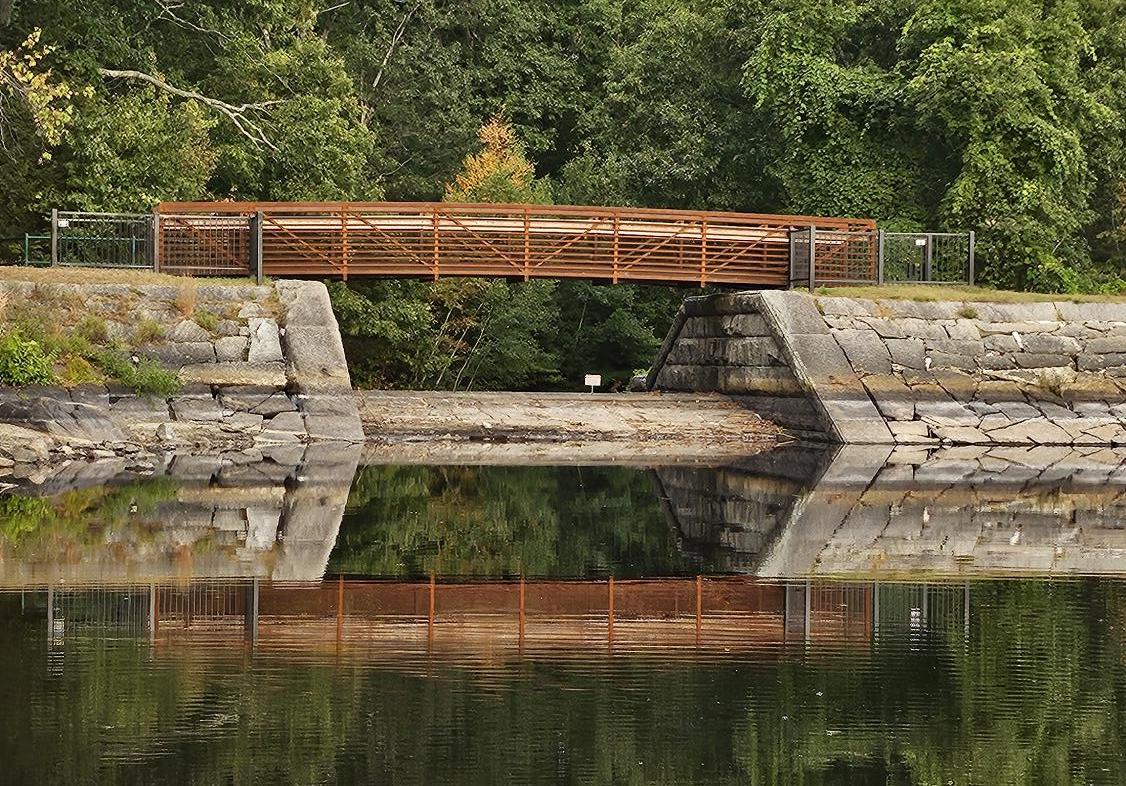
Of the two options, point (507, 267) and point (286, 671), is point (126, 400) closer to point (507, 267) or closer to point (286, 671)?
point (507, 267)

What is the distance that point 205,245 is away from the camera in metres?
35.1

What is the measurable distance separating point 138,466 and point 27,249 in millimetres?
12653

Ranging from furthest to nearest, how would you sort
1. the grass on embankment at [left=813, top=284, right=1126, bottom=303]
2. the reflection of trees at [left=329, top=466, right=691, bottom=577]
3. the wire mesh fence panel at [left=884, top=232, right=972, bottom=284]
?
the wire mesh fence panel at [left=884, top=232, right=972, bottom=284] < the grass on embankment at [left=813, top=284, right=1126, bottom=303] < the reflection of trees at [left=329, top=466, right=691, bottom=577]

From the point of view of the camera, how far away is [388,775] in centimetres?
787

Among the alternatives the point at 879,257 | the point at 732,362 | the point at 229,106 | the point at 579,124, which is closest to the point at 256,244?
the point at 229,106

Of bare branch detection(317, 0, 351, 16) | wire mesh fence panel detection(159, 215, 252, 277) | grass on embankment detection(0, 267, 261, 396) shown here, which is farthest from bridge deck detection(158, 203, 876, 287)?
bare branch detection(317, 0, 351, 16)

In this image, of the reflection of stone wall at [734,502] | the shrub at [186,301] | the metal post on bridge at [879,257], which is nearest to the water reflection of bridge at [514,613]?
the reflection of stone wall at [734,502]

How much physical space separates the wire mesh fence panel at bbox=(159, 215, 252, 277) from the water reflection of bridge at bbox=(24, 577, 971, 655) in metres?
22.4

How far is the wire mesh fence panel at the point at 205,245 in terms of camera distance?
34875 mm

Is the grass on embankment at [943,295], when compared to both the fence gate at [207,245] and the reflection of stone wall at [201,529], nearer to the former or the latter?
the fence gate at [207,245]

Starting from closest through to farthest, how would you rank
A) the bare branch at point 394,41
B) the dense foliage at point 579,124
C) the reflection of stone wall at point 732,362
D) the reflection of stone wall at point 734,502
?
the reflection of stone wall at point 734,502, the reflection of stone wall at point 732,362, the dense foliage at point 579,124, the bare branch at point 394,41

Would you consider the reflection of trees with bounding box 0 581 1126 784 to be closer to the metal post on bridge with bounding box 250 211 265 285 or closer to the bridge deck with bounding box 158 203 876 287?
the metal post on bridge with bounding box 250 211 265 285

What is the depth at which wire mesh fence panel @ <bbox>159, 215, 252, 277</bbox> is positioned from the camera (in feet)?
114

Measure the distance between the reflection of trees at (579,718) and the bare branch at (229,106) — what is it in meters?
32.1
